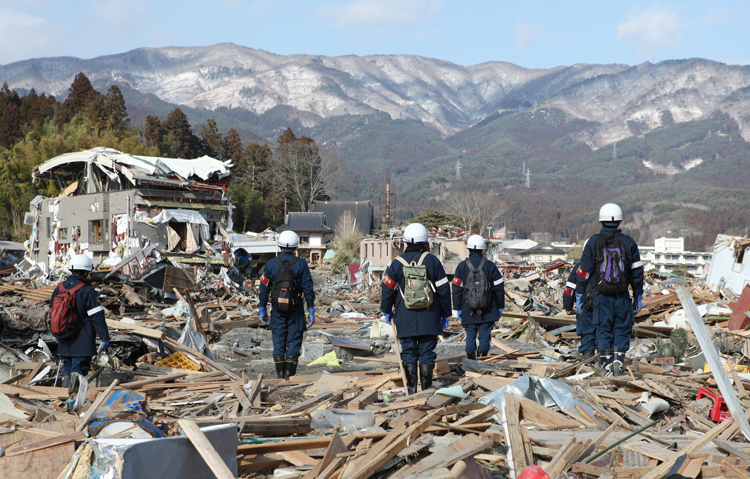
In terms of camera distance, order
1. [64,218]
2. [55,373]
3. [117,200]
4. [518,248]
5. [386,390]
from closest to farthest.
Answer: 1. [386,390]
2. [55,373]
3. [117,200]
4. [64,218]
5. [518,248]

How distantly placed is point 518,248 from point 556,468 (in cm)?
9431

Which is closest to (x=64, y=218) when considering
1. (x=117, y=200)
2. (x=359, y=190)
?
(x=117, y=200)

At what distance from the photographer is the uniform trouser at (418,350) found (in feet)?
20.8

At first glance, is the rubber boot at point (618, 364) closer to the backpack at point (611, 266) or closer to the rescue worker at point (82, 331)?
the backpack at point (611, 266)

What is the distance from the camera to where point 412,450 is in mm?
3941

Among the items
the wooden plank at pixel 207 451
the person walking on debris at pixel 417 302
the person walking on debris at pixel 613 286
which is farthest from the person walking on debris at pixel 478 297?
the wooden plank at pixel 207 451

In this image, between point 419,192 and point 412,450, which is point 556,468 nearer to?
point 412,450

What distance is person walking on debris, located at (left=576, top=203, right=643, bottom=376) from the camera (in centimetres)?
684

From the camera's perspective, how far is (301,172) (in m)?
67.4

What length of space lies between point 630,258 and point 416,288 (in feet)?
8.32

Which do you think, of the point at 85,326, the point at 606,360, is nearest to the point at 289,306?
the point at 85,326

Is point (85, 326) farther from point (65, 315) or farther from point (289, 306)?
point (289, 306)

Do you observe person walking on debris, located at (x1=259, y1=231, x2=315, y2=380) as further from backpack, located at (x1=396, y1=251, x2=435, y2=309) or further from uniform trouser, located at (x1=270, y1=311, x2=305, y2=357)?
backpack, located at (x1=396, y1=251, x2=435, y2=309)

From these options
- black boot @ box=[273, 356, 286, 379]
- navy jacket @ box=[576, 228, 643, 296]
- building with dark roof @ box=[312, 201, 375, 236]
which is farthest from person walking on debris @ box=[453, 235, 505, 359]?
building with dark roof @ box=[312, 201, 375, 236]
